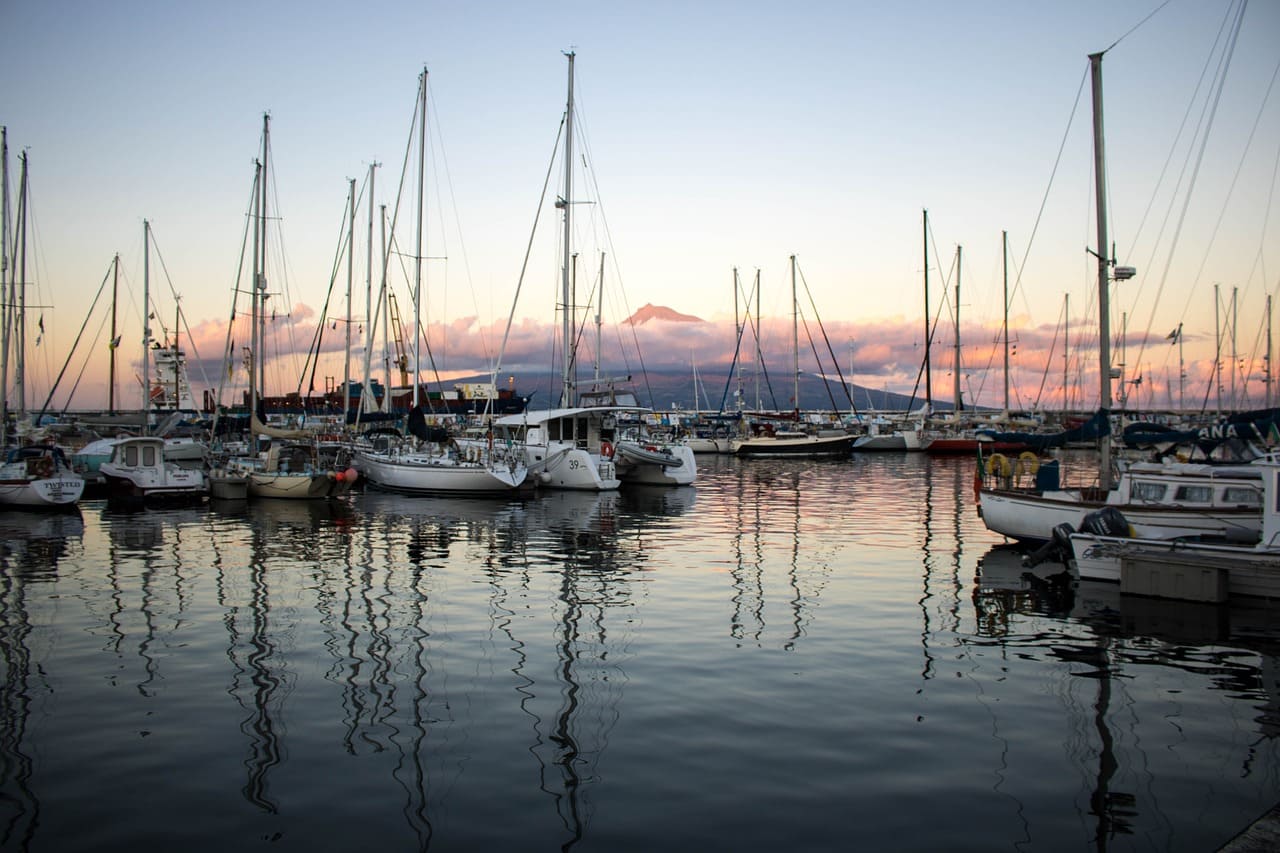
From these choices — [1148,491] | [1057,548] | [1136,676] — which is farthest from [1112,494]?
[1136,676]

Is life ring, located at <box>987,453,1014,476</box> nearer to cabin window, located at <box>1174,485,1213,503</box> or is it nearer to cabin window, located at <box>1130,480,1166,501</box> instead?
cabin window, located at <box>1130,480,1166,501</box>

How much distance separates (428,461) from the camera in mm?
37719

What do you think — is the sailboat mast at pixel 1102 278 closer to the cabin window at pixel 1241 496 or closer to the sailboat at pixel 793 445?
the cabin window at pixel 1241 496

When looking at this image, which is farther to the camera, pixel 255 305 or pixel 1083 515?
pixel 255 305

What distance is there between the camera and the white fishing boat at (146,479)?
118ft

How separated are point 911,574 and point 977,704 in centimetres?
923

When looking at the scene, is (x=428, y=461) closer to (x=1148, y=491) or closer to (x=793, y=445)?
(x=1148, y=491)

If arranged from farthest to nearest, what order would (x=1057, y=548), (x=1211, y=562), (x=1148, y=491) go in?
(x=1148, y=491), (x=1057, y=548), (x=1211, y=562)

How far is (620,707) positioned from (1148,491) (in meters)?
15.5

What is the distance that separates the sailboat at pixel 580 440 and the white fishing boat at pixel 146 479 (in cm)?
1351

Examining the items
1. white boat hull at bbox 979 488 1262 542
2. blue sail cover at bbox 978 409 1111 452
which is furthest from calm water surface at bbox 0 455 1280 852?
blue sail cover at bbox 978 409 1111 452

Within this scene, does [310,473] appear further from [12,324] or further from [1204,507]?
[1204,507]

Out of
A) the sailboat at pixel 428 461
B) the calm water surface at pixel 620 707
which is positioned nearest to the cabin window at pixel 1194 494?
the calm water surface at pixel 620 707

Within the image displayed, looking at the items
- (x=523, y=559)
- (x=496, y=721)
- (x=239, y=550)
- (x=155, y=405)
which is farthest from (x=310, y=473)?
(x=155, y=405)
